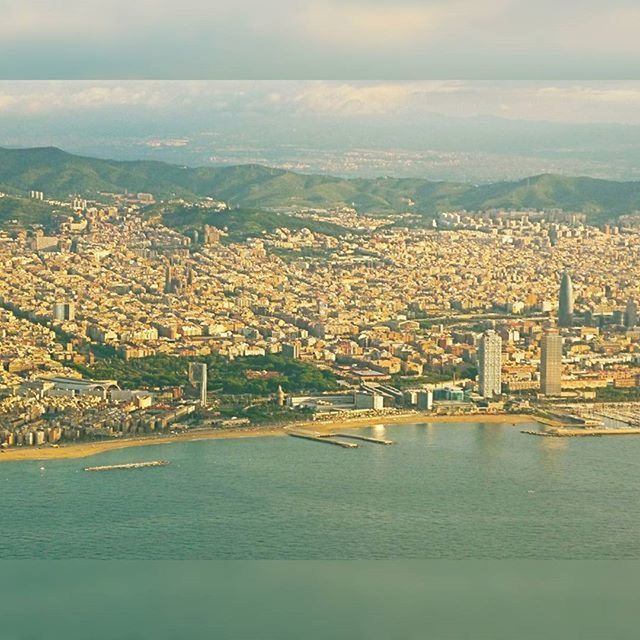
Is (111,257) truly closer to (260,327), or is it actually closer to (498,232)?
(260,327)

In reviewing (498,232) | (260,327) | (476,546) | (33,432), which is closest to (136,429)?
(33,432)

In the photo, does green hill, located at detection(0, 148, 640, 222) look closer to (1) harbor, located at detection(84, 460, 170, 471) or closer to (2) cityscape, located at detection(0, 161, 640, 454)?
(2) cityscape, located at detection(0, 161, 640, 454)

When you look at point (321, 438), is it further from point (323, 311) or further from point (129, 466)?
point (323, 311)

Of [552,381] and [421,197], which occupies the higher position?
[421,197]

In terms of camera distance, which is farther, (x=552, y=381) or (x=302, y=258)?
(x=302, y=258)

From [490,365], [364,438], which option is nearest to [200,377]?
[364,438]

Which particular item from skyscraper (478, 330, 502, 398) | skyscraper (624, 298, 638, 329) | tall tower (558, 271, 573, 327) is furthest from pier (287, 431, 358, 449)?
skyscraper (624, 298, 638, 329)

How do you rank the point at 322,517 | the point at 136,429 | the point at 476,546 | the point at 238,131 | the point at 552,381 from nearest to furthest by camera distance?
the point at 476,546
the point at 322,517
the point at 238,131
the point at 136,429
the point at 552,381
